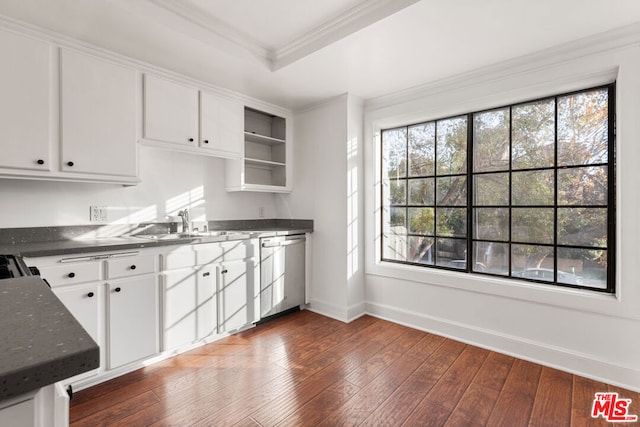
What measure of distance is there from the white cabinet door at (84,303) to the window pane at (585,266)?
3.32 metres

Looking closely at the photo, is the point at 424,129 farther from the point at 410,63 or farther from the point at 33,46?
the point at 33,46

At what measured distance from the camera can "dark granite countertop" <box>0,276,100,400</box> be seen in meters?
0.44

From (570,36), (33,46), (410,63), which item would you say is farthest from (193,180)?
(570,36)

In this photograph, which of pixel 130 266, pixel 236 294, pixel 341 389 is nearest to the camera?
pixel 341 389

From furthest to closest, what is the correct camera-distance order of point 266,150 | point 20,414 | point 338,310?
point 266,150 < point 338,310 < point 20,414

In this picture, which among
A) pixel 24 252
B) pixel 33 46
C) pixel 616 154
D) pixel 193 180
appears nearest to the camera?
pixel 24 252

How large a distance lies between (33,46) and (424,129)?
3.12m

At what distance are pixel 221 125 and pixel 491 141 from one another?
2.47 m

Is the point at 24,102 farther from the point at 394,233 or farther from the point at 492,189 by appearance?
the point at 492,189

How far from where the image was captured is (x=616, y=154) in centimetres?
219

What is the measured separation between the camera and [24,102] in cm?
201

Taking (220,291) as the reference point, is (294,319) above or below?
below

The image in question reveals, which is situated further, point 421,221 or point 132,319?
point 421,221

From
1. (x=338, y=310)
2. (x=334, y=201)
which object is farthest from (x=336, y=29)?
(x=338, y=310)
